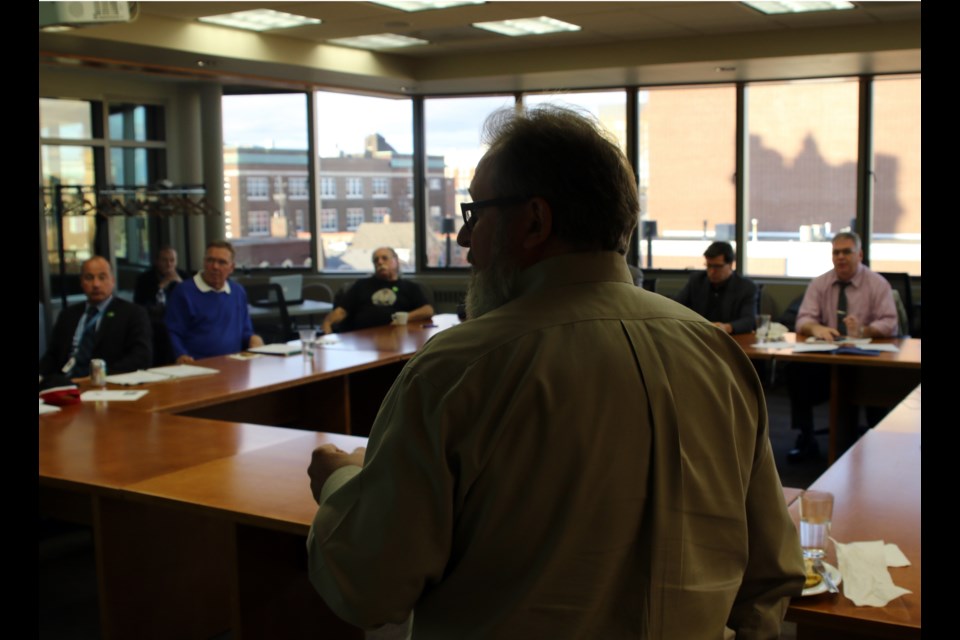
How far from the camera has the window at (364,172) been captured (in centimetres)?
1088

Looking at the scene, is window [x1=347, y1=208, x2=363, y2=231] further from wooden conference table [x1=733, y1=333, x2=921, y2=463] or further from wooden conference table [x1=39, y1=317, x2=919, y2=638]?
wooden conference table [x1=39, y1=317, x2=919, y2=638]

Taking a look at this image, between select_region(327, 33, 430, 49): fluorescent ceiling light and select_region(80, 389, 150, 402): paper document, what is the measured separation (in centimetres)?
485

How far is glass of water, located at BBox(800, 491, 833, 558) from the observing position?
2.01 meters

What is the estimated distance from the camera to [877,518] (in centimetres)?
235

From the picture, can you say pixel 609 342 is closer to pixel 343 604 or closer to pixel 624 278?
pixel 624 278

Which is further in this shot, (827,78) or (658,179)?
(658,179)

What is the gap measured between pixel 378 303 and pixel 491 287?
5.74m

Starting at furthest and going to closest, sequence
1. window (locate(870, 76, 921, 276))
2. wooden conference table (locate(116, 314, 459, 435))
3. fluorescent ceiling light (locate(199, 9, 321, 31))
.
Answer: window (locate(870, 76, 921, 276)) → fluorescent ceiling light (locate(199, 9, 321, 31)) → wooden conference table (locate(116, 314, 459, 435))

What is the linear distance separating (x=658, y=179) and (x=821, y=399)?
177 inches

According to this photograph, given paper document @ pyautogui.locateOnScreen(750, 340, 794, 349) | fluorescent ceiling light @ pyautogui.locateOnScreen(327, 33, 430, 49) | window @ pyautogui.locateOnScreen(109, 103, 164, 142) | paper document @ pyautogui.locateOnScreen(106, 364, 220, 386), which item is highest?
fluorescent ceiling light @ pyautogui.locateOnScreen(327, 33, 430, 49)

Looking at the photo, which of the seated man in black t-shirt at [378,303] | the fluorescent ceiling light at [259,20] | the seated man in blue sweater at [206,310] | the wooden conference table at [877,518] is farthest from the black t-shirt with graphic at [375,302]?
the wooden conference table at [877,518]

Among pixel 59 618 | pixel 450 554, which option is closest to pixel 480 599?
pixel 450 554

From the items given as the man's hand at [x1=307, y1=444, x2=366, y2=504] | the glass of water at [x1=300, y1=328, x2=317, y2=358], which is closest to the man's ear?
the man's hand at [x1=307, y1=444, x2=366, y2=504]

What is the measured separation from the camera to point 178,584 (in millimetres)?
3307
